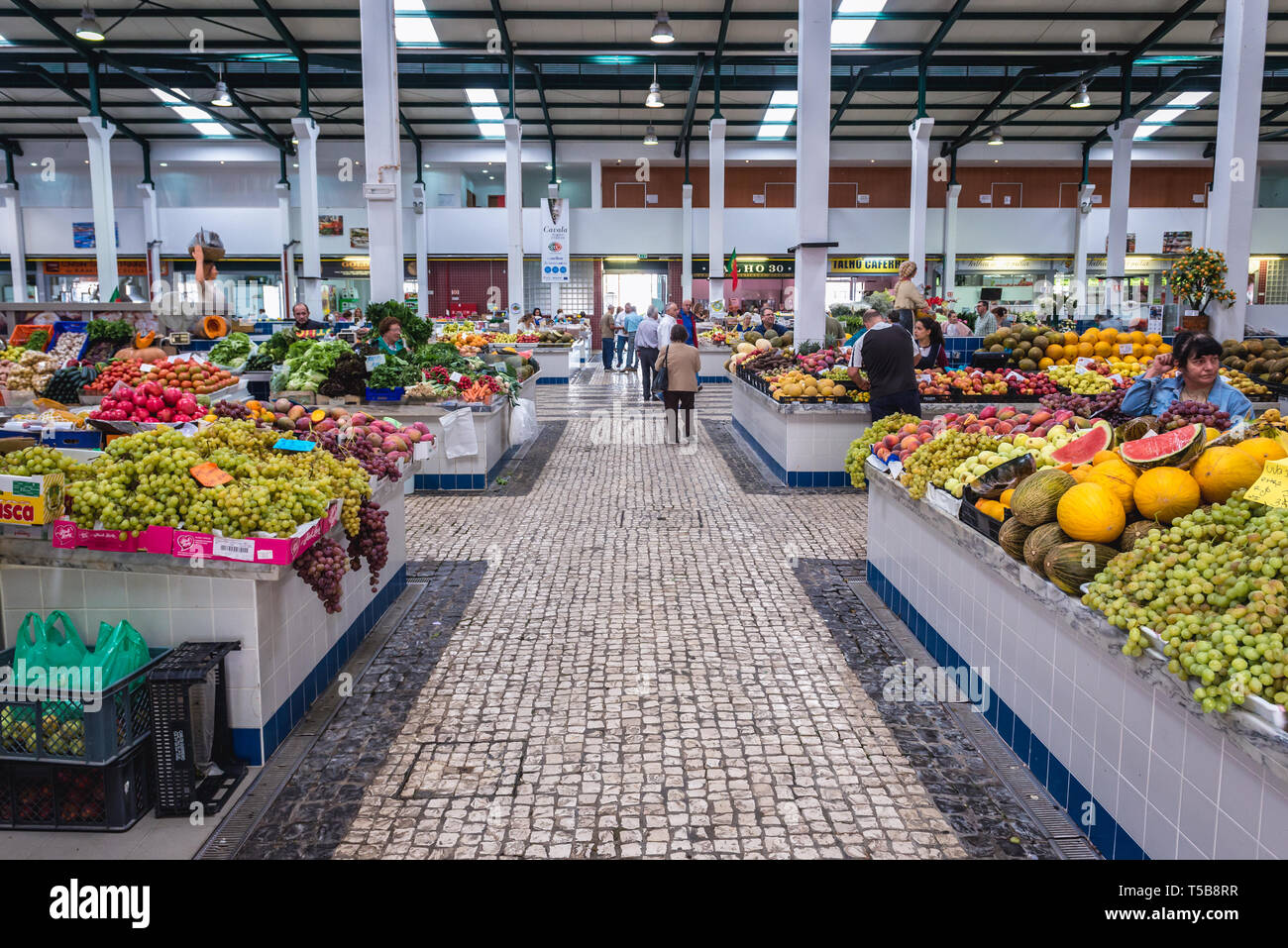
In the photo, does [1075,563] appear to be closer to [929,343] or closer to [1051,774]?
[1051,774]

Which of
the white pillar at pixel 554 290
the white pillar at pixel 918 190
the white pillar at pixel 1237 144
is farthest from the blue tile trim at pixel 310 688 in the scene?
the white pillar at pixel 554 290

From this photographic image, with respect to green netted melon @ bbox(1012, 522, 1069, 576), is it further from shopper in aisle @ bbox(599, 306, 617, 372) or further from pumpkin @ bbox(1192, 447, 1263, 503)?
shopper in aisle @ bbox(599, 306, 617, 372)

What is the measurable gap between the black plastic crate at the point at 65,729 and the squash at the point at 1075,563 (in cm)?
288

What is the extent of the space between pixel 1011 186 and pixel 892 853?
2884 cm

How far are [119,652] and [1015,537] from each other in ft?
9.86

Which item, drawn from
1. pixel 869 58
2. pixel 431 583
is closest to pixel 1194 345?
pixel 431 583

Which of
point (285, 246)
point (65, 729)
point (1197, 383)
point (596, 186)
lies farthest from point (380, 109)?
point (596, 186)

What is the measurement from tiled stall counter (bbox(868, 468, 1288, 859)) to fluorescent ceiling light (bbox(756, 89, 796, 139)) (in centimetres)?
1983

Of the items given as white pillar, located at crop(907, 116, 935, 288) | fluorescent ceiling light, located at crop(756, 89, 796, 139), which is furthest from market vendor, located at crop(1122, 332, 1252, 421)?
fluorescent ceiling light, located at crop(756, 89, 796, 139)

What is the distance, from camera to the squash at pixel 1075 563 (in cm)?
283

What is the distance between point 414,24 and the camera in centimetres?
1786

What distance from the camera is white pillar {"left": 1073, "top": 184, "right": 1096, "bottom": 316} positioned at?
26.0 metres

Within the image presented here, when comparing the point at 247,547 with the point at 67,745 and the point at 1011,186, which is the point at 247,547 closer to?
the point at 67,745
